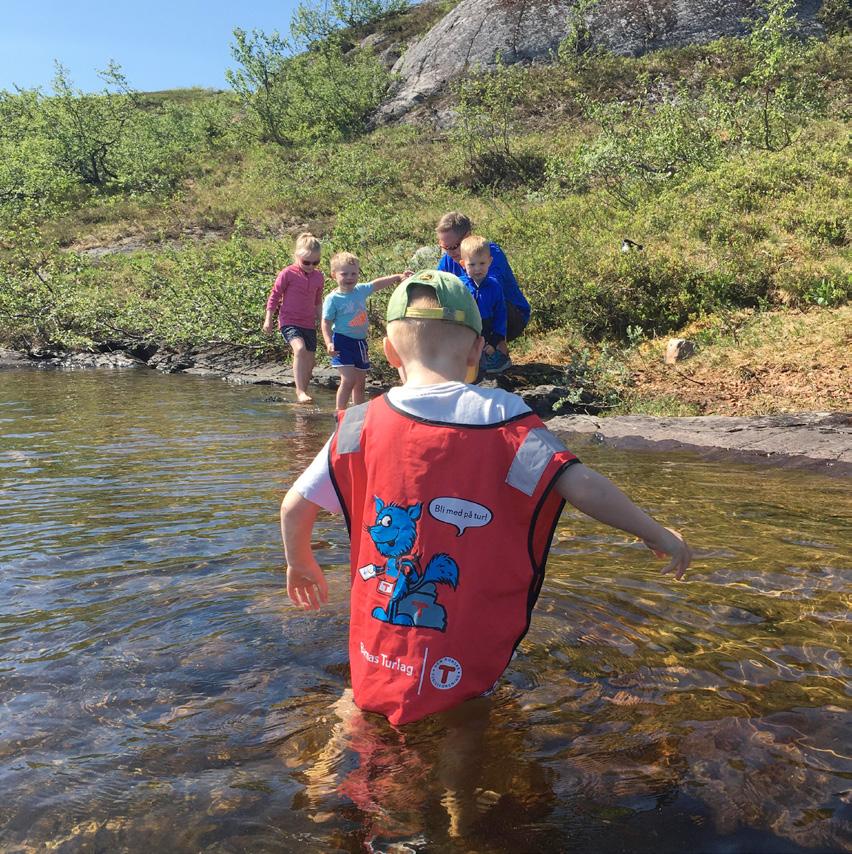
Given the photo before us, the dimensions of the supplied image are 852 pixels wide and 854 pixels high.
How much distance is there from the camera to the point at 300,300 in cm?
1091

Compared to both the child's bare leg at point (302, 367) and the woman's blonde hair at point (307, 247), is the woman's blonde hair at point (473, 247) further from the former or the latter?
the child's bare leg at point (302, 367)

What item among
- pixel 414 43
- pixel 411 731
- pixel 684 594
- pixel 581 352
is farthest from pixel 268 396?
pixel 414 43

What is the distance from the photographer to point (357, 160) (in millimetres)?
28484

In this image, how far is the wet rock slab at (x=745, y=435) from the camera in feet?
23.1

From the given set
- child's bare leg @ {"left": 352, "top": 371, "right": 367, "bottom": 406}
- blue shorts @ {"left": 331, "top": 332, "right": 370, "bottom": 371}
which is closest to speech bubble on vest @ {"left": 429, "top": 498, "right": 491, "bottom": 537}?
blue shorts @ {"left": 331, "top": 332, "right": 370, "bottom": 371}

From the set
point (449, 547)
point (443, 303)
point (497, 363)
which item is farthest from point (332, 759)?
point (497, 363)

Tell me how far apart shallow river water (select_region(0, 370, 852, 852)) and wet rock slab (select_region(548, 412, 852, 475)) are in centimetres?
159

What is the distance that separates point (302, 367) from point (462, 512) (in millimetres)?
8984

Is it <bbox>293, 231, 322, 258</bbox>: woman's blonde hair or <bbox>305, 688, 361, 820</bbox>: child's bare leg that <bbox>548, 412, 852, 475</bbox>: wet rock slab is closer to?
<bbox>293, 231, 322, 258</bbox>: woman's blonde hair

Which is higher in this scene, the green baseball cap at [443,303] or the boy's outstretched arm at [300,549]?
the green baseball cap at [443,303]

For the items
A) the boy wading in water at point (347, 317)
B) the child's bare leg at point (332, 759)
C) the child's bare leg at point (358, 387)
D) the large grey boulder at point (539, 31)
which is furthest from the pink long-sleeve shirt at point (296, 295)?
the large grey boulder at point (539, 31)

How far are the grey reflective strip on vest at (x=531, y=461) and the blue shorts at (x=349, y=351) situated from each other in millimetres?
7526

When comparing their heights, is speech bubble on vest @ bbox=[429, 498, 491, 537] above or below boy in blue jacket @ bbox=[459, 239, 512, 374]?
below

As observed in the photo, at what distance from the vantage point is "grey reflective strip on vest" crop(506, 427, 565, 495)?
2.35 metres
